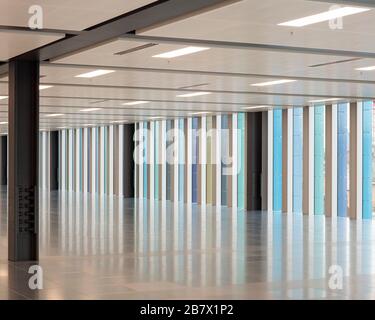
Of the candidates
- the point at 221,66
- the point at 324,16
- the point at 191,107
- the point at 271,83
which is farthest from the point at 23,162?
the point at 191,107

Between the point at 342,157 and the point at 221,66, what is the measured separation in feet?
62.5

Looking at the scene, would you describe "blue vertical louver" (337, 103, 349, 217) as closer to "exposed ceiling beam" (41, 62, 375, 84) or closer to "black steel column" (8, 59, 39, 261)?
"exposed ceiling beam" (41, 62, 375, 84)

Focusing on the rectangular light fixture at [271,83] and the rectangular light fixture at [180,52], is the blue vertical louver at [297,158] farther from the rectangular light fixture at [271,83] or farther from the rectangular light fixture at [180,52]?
the rectangular light fixture at [180,52]

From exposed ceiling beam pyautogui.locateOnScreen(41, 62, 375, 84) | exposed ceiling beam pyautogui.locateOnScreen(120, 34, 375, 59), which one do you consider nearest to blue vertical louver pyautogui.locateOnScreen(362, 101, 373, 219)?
exposed ceiling beam pyautogui.locateOnScreen(41, 62, 375, 84)

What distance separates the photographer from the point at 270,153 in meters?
44.6

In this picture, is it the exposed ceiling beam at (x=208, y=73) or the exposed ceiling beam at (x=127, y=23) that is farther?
the exposed ceiling beam at (x=208, y=73)

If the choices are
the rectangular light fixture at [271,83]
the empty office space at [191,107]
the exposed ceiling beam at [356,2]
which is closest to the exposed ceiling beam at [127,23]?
the empty office space at [191,107]

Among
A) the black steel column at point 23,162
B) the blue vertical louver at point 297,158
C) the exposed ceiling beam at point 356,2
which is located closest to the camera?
the exposed ceiling beam at point 356,2

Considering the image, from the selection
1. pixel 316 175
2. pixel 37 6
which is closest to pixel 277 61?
pixel 37 6

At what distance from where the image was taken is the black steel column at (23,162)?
2028 cm

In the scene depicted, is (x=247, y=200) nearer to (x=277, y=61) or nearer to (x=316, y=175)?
(x=316, y=175)

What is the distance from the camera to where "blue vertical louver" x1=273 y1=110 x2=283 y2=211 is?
44.1 meters

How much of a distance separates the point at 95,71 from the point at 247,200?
831 inches

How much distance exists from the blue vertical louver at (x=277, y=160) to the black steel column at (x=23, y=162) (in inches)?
996
